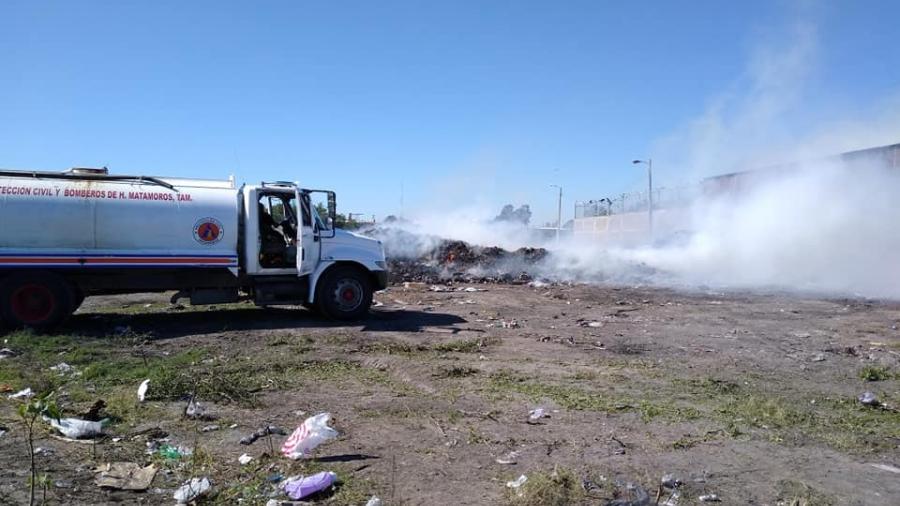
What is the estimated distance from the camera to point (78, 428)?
5086 mm

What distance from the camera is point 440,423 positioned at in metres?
5.69

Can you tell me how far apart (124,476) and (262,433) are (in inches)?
47.0

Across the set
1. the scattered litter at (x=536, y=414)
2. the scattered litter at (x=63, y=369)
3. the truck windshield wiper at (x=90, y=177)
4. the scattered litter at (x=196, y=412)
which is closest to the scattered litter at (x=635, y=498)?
the scattered litter at (x=536, y=414)

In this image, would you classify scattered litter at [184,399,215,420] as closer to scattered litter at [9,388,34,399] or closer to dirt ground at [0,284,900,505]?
dirt ground at [0,284,900,505]

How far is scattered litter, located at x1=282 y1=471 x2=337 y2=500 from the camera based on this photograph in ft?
13.2

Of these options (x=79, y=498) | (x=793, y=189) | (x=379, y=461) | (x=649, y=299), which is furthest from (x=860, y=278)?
(x=79, y=498)

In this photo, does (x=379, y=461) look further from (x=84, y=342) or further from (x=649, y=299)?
(x=649, y=299)

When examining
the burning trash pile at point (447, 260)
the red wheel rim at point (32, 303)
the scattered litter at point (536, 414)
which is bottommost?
the scattered litter at point (536, 414)

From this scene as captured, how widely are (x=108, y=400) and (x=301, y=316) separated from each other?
244 inches

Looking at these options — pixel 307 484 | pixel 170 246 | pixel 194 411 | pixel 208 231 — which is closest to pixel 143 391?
pixel 194 411

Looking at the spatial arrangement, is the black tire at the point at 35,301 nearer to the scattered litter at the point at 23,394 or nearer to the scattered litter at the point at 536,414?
the scattered litter at the point at 23,394

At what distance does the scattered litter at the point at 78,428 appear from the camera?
198 inches

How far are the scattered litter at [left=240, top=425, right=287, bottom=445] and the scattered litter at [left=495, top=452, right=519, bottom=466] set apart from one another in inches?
74.8

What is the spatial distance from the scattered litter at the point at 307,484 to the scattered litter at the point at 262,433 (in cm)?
108
